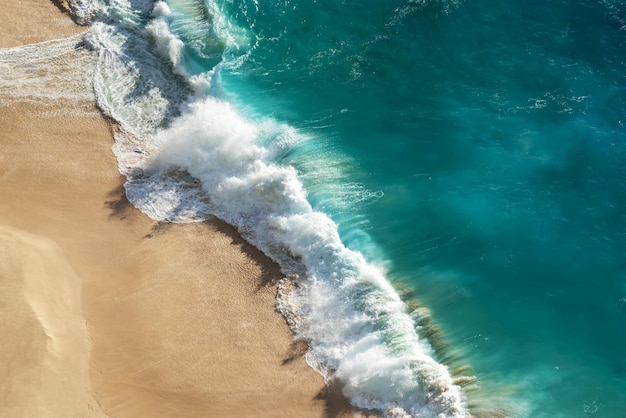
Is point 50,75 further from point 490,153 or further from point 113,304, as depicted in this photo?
point 490,153

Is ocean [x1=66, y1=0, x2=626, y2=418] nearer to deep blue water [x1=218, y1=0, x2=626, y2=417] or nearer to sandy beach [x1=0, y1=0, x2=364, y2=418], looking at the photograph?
deep blue water [x1=218, y1=0, x2=626, y2=417]

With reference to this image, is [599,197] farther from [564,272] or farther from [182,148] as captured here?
[182,148]

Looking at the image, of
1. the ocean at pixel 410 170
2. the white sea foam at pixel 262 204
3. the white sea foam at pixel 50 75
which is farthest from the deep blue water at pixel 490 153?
the white sea foam at pixel 50 75

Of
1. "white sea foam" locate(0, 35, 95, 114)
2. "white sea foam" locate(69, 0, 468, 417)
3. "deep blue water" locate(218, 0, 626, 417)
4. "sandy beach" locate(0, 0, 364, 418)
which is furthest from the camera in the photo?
"white sea foam" locate(0, 35, 95, 114)

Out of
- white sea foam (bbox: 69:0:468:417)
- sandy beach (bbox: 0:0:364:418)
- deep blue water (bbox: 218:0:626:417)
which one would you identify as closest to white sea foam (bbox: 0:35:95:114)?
sandy beach (bbox: 0:0:364:418)

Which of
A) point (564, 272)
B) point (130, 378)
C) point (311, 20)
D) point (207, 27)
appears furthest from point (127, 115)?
point (564, 272)
